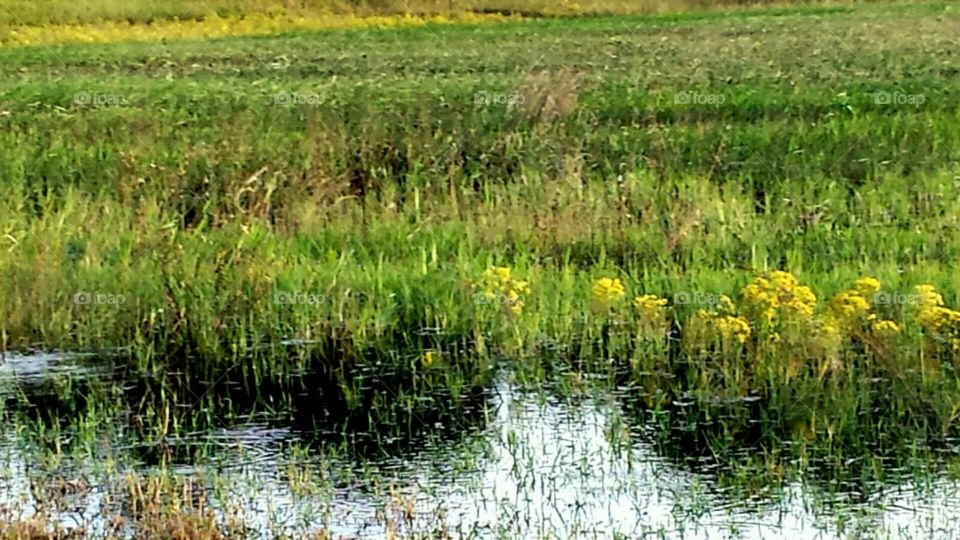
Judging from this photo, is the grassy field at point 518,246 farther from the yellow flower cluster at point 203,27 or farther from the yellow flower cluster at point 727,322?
the yellow flower cluster at point 203,27

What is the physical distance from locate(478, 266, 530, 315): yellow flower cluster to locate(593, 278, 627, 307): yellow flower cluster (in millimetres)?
420

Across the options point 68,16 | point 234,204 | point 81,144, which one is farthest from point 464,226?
point 68,16

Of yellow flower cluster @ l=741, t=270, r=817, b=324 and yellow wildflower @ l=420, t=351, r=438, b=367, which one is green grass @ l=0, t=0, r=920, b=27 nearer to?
yellow wildflower @ l=420, t=351, r=438, b=367

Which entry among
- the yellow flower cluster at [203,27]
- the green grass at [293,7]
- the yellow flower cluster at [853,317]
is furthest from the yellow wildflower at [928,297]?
the green grass at [293,7]

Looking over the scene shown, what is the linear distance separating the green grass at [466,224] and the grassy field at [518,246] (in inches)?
1.0

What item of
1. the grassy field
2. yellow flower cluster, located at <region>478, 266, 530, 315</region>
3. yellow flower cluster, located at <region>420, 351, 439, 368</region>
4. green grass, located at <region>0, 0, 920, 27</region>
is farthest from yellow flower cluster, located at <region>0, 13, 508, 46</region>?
yellow flower cluster, located at <region>420, 351, 439, 368</region>

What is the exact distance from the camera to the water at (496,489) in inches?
201

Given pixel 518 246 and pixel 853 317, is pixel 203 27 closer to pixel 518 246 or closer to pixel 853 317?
pixel 518 246

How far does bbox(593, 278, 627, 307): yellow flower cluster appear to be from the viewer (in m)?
7.57

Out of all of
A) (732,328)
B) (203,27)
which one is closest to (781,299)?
(732,328)

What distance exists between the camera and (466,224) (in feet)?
31.2

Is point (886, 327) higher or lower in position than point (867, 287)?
lower

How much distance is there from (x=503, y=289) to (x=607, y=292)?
609 millimetres

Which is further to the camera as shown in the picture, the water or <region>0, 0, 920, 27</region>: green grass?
<region>0, 0, 920, 27</region>: green grass
